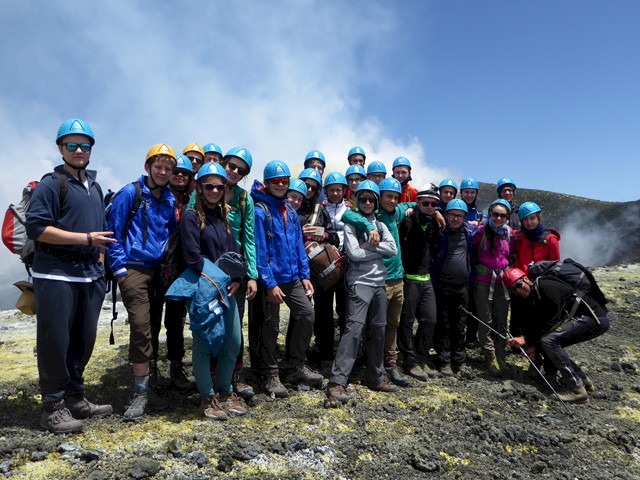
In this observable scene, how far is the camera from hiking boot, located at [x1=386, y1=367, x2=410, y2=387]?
6.57m

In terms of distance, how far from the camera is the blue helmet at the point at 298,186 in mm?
6586

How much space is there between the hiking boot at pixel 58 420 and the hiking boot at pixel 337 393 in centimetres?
306

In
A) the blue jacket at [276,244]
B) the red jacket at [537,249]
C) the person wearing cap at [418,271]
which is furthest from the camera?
the red jacket at [537,249]

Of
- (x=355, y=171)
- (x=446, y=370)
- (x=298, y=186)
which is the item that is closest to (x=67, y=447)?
(x=298, y=186)

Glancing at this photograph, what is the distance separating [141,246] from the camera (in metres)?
4.98

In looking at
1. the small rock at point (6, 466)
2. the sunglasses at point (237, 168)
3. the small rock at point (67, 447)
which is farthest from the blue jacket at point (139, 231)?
the small rock at point (6, 466)

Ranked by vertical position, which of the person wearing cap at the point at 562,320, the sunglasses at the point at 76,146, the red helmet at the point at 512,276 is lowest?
the person wearing cap at the point at 562,320

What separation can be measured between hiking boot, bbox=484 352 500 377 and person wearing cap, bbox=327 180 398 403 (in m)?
2.19

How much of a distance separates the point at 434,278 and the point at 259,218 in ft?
11.4

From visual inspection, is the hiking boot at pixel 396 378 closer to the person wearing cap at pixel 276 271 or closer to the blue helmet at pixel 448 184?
Answer: the person wearing cap at pixel 276 271

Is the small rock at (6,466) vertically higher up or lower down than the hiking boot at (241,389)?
lower down

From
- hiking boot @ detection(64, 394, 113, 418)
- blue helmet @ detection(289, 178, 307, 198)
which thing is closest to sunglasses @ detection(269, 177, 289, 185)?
blue helmet @ detection(289, 178, 307, 198)

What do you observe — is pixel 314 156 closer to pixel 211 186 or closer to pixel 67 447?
pixel 211 186

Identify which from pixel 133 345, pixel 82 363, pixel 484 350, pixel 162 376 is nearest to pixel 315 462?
pixel 133 345
